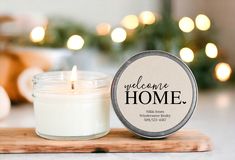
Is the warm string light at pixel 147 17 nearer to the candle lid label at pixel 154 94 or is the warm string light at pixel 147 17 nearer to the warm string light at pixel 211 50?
the warm string light at pixel 211 50

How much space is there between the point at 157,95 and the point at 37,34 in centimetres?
70

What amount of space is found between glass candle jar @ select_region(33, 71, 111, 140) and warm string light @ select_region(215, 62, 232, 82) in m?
0.59

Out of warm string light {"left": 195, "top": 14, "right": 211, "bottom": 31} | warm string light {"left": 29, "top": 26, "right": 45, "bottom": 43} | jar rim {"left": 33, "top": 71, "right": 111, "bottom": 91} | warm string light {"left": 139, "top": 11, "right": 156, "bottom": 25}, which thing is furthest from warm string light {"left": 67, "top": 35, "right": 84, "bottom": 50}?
jar rim {"left": 33, "top": 71, "right": 111, "bottom": 91}

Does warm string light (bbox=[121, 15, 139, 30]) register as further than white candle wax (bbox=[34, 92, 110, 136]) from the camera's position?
Yes

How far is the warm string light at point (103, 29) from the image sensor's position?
152 cm

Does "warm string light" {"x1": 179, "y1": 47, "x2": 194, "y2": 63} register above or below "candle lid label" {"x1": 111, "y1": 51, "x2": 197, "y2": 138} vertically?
above

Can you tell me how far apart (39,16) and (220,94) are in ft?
1.68

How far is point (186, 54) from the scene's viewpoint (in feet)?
4.33

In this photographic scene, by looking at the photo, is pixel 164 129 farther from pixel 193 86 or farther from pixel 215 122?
pixel 215 122

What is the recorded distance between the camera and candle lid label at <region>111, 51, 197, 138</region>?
28.5 inches

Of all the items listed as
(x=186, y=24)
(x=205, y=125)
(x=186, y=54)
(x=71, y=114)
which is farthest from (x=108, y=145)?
(x=186, y=24)

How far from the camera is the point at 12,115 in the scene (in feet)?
3.33

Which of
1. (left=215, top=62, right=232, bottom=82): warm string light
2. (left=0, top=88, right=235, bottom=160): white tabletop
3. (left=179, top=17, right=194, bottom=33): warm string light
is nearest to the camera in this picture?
(left=0, top=88, right=235, bottom=160): white tabletop

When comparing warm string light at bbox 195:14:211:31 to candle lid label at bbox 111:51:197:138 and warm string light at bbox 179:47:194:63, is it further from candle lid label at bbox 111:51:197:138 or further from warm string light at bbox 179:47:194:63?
candle lid label at bbox 111:51:197:138
